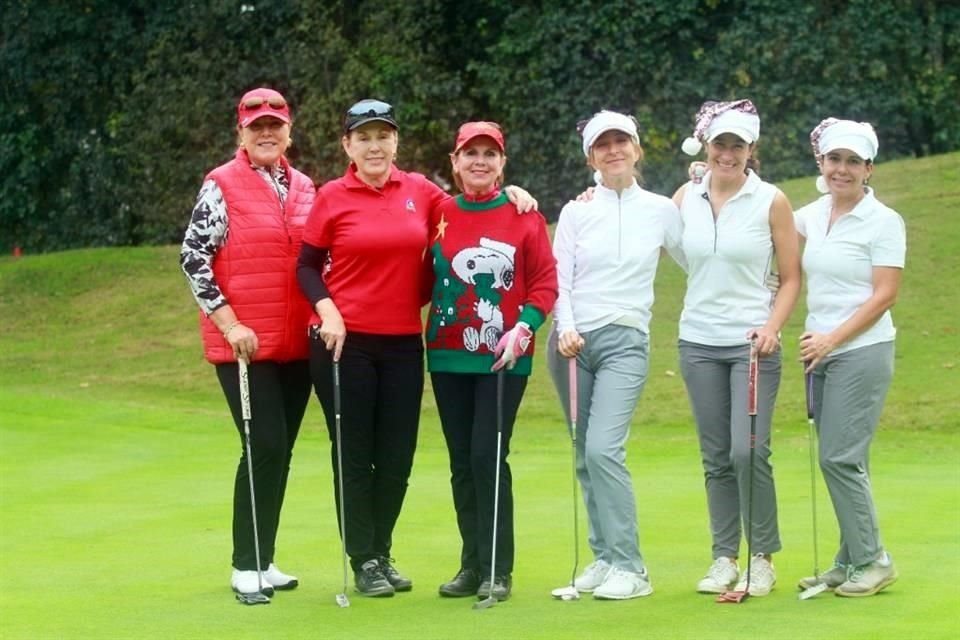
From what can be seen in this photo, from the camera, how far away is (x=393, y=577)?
6.54 m

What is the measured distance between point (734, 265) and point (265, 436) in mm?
1759

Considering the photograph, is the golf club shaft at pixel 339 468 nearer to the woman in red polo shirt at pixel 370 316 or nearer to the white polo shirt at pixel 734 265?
the woman in red polo shirt at pixel 370 316

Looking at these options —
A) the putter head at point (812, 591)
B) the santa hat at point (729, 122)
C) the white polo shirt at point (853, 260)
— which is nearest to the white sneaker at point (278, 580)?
the putter head at point (812, 591)

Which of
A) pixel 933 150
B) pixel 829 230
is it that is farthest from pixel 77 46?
pixel 829 230

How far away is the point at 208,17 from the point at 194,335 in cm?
905

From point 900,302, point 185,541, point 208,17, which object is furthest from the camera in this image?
point 208,17

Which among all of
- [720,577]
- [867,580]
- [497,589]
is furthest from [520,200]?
[867,580]

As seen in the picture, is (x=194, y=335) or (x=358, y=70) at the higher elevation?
(x=358, y=70)

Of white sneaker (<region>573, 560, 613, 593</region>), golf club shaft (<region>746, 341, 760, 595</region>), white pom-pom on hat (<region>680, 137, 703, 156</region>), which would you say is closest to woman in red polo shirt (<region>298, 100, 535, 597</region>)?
white sneaker (<region>573, 560, 613, 593</region>)

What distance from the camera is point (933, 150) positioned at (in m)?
26.2

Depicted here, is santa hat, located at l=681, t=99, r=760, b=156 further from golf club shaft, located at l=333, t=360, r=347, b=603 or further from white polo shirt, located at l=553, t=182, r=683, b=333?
golf club shaft, located at l=333, t=360, r=347, b=603

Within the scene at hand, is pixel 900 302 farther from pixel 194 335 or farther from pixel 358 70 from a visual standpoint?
pixel 358 70

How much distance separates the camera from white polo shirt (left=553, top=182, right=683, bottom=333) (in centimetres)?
641

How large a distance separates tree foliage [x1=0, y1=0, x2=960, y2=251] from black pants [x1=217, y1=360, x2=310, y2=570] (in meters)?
19.1
